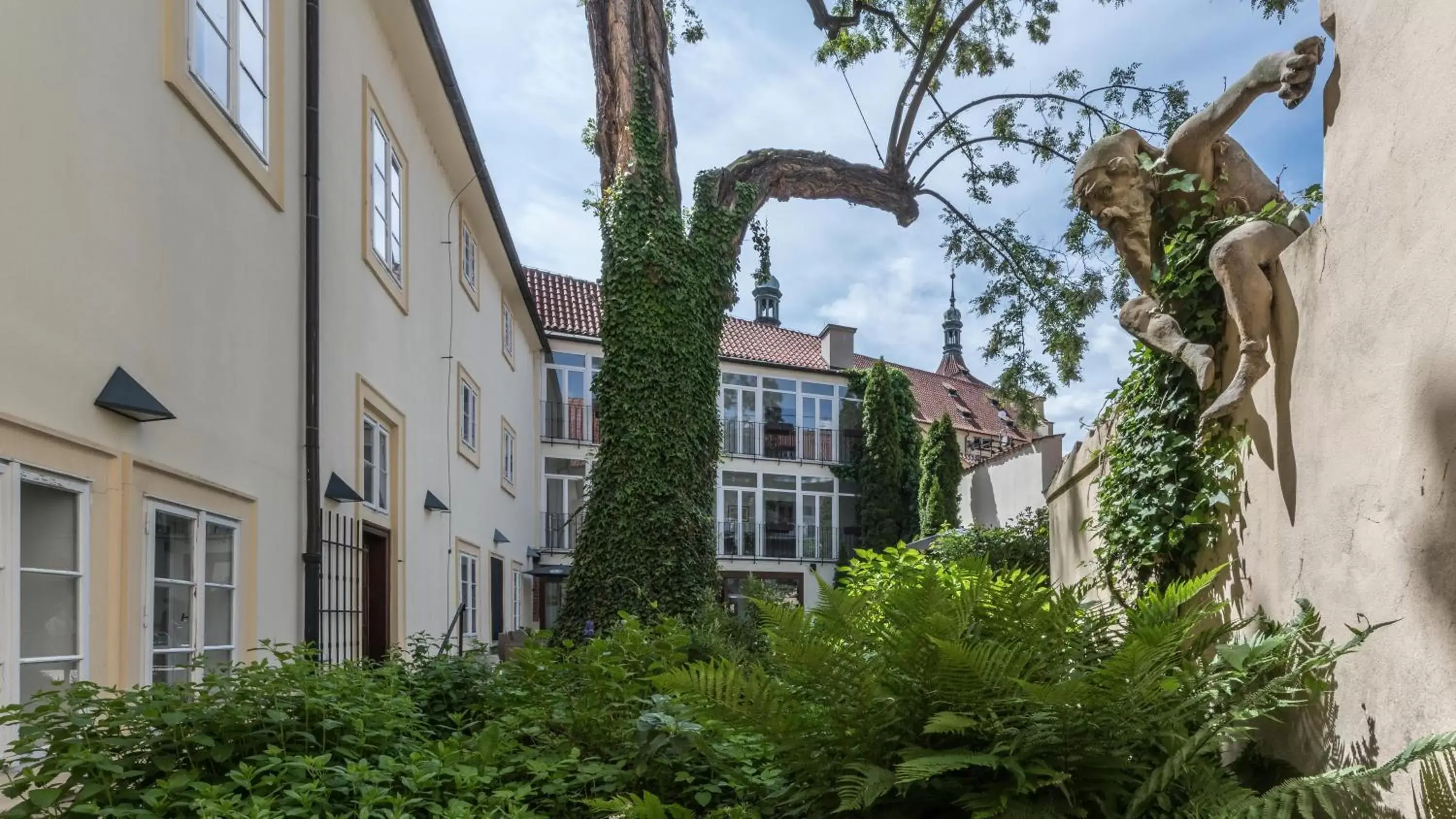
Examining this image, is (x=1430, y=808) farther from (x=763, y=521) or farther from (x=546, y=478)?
(x=763, y=521)

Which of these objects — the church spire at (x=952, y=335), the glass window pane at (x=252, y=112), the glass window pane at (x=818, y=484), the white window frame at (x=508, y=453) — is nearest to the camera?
the glass window pane at (x=252, y=112)

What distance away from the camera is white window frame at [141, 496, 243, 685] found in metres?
4.62

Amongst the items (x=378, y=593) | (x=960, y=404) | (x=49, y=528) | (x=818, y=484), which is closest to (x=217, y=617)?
(x=49, y=528)

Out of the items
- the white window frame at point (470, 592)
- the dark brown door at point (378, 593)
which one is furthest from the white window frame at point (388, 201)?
the white window frame at point (470, 592)

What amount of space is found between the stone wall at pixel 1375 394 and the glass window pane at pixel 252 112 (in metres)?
5.58

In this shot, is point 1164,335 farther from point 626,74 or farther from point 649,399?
point 626,74

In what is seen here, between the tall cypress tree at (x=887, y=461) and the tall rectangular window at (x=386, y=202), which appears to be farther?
the tall cypress tree at (x=887, y=461)

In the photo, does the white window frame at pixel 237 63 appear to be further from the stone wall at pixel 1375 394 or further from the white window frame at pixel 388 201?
the stone wall at pixel 1375 394

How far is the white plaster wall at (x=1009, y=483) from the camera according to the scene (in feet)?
61.1

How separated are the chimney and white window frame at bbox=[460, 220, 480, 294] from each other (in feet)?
63.5

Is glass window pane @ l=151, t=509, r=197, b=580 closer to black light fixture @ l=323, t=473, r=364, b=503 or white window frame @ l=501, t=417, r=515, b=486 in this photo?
black light fixture @ l=323, t=473, r=364, b=503

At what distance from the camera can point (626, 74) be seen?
1219 centimetres

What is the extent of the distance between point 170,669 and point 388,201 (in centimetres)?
560

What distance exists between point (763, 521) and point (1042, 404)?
661 inches
